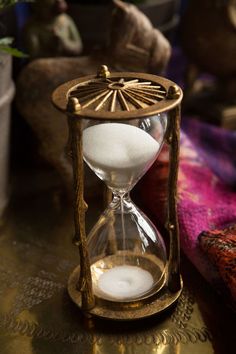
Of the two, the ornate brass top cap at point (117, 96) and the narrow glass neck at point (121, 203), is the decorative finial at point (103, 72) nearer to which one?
the ornate brass top cap at point (117, 96)

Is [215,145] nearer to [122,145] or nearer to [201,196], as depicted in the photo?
[201,196]

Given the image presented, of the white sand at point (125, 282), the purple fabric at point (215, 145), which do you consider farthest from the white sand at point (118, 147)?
the purple fabric at point (215, 145)

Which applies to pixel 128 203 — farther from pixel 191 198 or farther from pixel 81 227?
pixel 191 198

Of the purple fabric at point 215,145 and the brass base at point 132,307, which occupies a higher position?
the brass base at point 132,307

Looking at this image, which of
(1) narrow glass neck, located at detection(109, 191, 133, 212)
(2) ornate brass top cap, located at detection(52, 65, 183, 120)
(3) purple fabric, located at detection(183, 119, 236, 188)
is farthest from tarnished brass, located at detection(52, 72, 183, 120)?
(3) purple fabric, located at detection(183, 119, 236, 188)

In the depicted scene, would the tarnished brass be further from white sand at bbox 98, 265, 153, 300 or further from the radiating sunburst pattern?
white sand at bbox 98, 265, 153, 300
